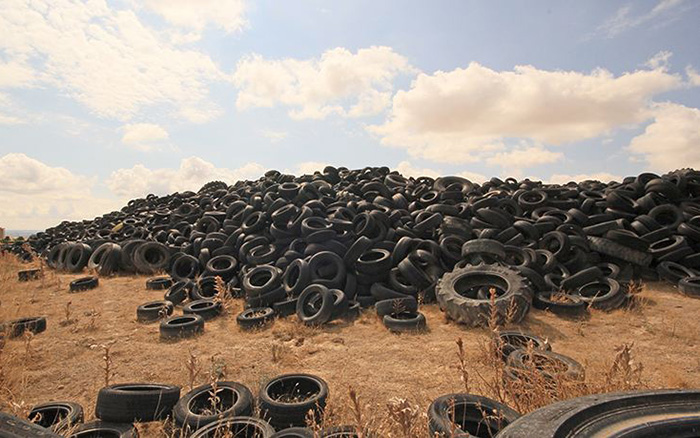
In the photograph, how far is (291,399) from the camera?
507cm

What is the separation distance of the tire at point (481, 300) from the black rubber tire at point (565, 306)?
0.67 meters

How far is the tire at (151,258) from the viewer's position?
45.7 feet

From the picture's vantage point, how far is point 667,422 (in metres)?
2.58

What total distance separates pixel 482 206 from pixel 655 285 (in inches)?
204

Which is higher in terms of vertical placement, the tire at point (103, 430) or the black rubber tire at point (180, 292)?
the black rubber tire at point (180, 292)

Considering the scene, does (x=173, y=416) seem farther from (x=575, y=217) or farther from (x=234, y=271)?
(x=575, y=217)

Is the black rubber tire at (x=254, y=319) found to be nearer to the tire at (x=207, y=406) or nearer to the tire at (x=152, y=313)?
the tire at (x=152, y=313)

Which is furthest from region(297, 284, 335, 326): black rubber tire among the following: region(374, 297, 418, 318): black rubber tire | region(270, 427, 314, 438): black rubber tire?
region(270, 427, 314, 438): black rubber tire

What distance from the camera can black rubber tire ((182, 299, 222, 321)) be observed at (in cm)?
891

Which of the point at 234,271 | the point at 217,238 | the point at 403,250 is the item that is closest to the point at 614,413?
the point at 403,250

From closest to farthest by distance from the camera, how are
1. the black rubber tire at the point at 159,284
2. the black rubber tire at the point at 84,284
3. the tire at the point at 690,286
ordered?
the tire at the point at 690,286 → the black rubber tire at the point at 84,284 → the black rubber tire at the point at 159,284

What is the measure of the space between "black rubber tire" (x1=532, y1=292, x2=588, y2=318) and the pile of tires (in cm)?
3

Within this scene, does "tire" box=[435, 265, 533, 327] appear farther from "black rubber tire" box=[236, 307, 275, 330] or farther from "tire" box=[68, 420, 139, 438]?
"tire" box=[68, 420, 139, 438]

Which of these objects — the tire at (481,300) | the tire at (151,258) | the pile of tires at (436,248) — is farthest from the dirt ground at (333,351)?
the tire at (151,258)
